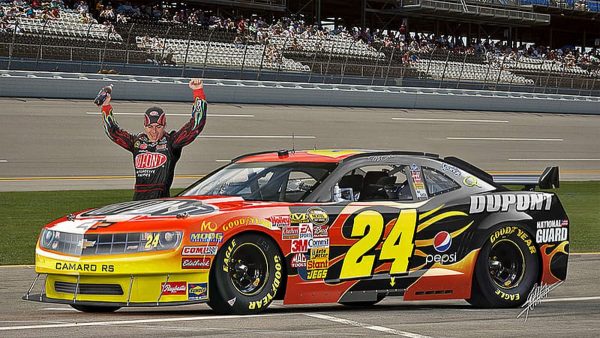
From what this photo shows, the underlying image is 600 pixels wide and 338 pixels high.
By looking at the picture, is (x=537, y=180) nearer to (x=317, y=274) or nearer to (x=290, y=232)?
(x=317, y=274)

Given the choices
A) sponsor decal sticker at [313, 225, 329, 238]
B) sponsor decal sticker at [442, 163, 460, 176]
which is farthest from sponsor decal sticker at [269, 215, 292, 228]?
sponsor decal sticker at [442, 163, 460, 176]

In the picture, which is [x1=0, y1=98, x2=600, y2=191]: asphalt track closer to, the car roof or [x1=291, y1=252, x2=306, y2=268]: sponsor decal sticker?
the car roof

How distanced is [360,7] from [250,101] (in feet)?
65.9

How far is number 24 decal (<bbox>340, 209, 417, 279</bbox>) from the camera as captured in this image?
27.1ft

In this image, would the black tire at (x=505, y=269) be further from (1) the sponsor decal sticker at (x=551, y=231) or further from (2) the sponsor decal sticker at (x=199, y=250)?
(2) the sponsor decal sticker at (x=199, y=250)

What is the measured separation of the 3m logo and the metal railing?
893 inches

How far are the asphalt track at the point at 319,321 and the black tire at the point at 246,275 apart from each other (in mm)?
120

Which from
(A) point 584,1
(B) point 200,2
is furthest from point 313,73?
(A) point 584,1

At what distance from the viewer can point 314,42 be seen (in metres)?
40.5

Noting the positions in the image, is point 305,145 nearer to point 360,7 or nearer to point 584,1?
point 360,7

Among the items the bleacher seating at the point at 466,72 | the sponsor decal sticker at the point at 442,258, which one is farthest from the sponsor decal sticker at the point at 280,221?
the bleacher seating at the point at 466,72

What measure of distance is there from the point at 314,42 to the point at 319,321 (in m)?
33.5

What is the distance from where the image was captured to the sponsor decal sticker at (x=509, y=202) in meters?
8.91

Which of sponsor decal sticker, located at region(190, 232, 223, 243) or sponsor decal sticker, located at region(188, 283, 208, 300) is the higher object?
sponsor decal sticker, located at region(190, 232, 223, 243)
